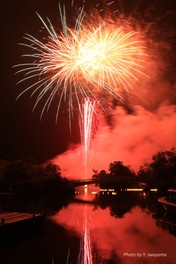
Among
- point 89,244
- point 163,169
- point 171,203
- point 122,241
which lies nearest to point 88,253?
point 89,244

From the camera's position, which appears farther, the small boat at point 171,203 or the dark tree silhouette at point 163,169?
the dark tree silhouette at point 163,169

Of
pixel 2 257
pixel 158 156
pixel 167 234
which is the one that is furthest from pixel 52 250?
pixel 158 156

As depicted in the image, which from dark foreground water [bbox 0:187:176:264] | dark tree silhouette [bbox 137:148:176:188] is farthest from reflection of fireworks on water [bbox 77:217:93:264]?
dark tree silhouette [bbox 137:148:176:188]

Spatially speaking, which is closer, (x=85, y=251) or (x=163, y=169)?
(x=85, y=251)

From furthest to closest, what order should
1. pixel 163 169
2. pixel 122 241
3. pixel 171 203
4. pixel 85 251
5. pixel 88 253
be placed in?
1. pixel 163 169
2. pixel 171 203
3. pixel 122 241
4. pixel 85 251
5. pixel 88 253

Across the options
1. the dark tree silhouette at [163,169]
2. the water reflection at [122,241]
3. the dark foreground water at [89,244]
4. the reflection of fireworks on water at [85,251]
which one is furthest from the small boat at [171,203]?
the dark tree silhouette at [163,169]

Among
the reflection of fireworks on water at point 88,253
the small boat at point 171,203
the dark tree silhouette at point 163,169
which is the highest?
the dark tree silhouette at point 163,169

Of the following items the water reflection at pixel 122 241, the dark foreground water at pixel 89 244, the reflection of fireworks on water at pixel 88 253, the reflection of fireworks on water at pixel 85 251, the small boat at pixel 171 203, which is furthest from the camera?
the small boat at pixel 171 203

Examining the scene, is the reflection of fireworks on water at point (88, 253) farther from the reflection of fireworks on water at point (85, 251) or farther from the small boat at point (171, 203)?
the small boat at point (171, 203)

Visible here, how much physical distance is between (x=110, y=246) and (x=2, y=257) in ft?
29.1

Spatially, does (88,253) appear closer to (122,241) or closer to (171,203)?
(122,241)

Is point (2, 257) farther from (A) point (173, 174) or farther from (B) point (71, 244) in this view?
(A) point (173, 174)

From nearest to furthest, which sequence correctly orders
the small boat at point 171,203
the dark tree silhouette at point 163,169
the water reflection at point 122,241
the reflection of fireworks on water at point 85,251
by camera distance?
the reflection of fireworks on water at point 85,251 < the water reflection at point 122,241 < the small boat at point 171,203 < the dark tree silhouette at point 163,169

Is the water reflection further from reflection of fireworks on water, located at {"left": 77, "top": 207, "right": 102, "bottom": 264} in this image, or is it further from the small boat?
the small boat
